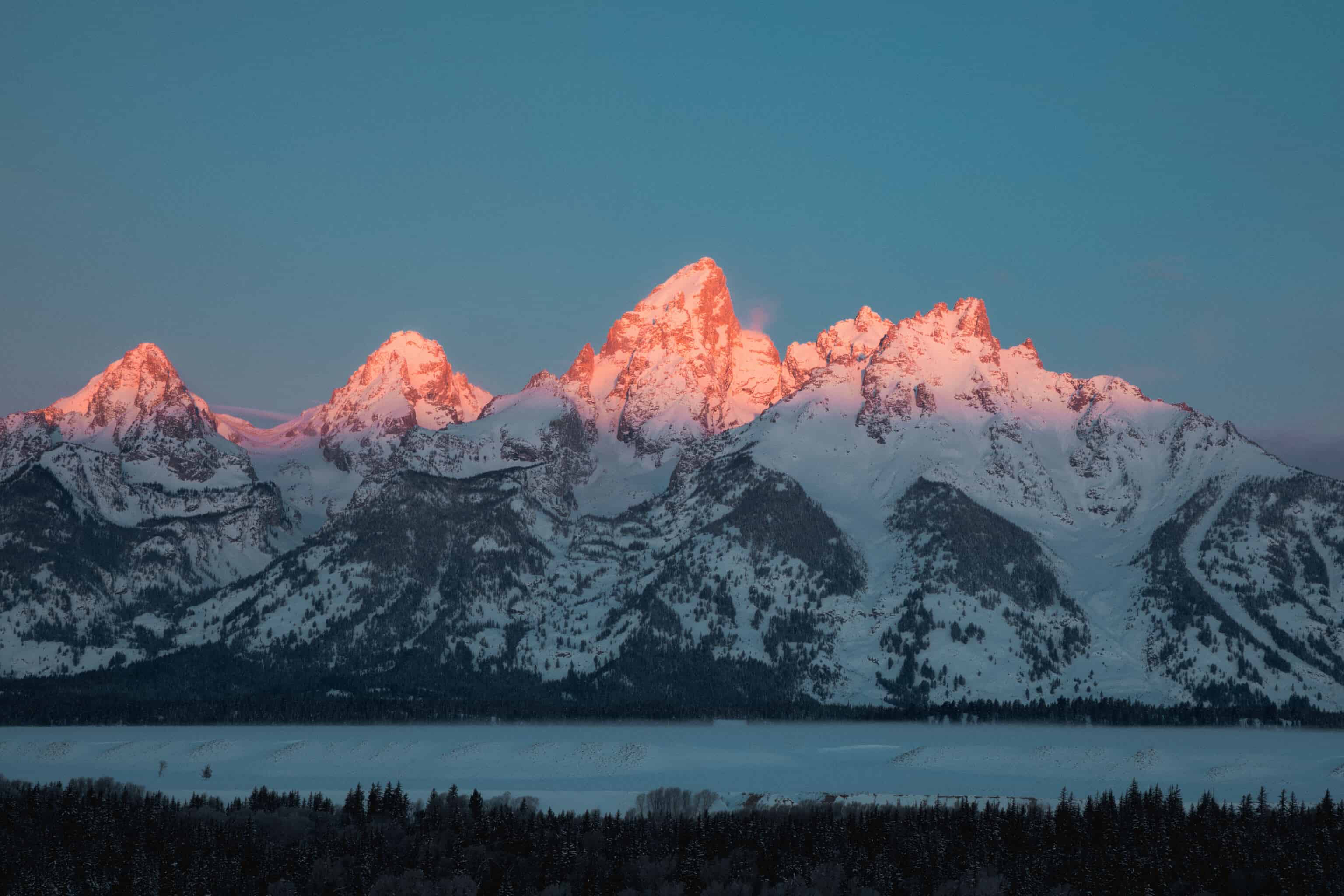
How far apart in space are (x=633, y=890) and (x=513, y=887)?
15026 mm

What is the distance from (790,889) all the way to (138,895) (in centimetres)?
8196

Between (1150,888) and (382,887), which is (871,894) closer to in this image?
(1150,888)

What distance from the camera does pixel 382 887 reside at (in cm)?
19825

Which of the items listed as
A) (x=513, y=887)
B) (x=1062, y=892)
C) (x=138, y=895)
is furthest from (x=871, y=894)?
(x=138, y=895)

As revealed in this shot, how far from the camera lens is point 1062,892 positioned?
19900 cm

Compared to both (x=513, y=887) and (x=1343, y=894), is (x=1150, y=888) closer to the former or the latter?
(x=1343, y=894)

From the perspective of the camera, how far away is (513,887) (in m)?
200

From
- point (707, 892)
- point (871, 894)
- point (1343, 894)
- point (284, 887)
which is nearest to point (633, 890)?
point (707, 892)

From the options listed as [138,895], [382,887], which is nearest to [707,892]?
[382,887]

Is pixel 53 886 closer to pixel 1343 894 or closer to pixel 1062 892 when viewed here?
pixel 1062 892

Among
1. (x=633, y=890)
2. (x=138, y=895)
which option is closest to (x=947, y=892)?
(x=633, y=890)

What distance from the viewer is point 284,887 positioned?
649ft

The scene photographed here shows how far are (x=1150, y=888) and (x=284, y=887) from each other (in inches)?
4244

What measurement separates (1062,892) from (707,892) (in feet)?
146
